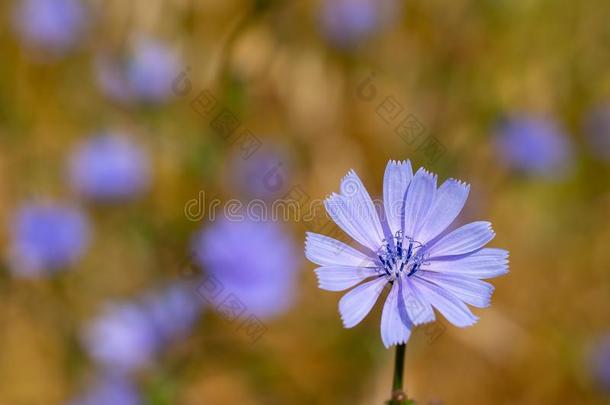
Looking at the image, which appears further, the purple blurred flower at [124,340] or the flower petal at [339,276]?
the purple blurred flower at [124,340]

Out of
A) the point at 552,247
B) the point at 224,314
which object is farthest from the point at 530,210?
the point at 224,314

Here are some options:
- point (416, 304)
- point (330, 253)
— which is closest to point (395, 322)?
point (416, 304)

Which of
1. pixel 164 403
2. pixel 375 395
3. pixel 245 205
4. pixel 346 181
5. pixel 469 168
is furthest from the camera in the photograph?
pixel 469 168

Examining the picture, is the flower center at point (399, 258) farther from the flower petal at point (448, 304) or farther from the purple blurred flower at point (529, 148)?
the purple blurred flower at point (529, 148)

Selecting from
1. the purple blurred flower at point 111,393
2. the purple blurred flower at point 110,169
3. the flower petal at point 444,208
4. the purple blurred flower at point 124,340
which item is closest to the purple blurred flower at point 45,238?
the purple blurred flower at point 110,169

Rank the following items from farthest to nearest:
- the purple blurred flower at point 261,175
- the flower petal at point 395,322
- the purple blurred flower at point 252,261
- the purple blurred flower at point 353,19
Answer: the purple blurred flower at point 353,19 < the purple blurred flower at point 261,175 < the purple blurred flower at point 252,261 < the flower petal at point 395,322

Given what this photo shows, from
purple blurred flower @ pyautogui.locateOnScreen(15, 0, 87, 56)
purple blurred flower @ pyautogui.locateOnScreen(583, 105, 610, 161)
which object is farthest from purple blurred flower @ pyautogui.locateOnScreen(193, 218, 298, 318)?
purple blurred flower @ pyautogui.locateOnScreen(583, 105, 610, 161)

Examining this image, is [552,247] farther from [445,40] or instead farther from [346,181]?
[346,181]
